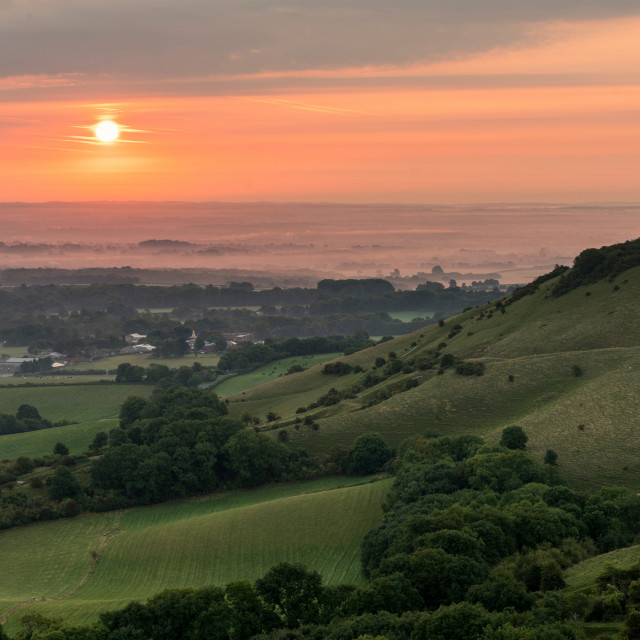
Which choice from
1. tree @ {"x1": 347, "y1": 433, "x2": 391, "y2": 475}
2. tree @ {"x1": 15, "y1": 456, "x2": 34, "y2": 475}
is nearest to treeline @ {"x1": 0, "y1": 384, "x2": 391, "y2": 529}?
tree @ {"x1": 347, "y1": 433, "x2": 391, "y2": 475}

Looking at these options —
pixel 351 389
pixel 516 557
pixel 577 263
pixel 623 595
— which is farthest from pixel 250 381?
pixel 623 595

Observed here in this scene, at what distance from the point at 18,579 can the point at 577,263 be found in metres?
92.1

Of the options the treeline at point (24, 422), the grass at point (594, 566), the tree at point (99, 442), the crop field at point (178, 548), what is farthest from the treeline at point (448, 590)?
the treeline at point (24, 422)

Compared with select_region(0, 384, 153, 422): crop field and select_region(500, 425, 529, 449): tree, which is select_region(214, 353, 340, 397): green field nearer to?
select_region(0, 384, 153, 422): crop field

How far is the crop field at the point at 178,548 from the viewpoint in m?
65.9

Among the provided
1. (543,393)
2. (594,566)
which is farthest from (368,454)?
(594,566)

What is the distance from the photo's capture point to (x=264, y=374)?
18638 centimetres

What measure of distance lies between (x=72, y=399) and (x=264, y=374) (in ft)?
131

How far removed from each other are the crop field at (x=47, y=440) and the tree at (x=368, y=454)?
46.7 metres

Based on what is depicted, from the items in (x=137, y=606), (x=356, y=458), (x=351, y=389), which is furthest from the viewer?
(x=351, y=389)

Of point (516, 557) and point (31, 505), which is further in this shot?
point (31, 505)

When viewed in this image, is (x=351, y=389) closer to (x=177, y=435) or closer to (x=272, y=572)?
(x=177, y=435)

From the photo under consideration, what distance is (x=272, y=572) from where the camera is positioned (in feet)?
161

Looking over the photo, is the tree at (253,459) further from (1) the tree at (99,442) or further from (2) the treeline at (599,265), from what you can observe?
(2) the treeline at (599,265)
